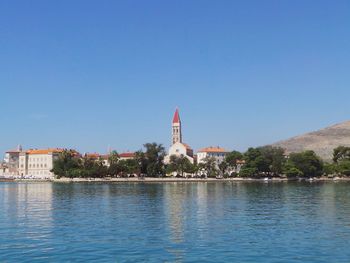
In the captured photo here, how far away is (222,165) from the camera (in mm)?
160125

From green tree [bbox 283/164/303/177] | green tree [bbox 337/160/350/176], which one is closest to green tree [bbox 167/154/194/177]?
green tree [bbox 283/164/303/177]

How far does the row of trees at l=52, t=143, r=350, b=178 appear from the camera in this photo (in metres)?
147

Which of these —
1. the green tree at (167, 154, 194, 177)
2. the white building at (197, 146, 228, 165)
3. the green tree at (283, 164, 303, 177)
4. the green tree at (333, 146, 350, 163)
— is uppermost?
the white building at (197, 146, 228, 165)

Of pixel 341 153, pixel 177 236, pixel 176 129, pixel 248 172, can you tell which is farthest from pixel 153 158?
pixel 177 236

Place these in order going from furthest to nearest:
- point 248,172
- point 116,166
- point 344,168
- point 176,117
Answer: point 176,117, point 116,166, point 344,168, point 248,172

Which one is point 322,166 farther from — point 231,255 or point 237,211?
point 231,255

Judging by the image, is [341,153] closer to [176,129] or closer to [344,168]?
[344,168]

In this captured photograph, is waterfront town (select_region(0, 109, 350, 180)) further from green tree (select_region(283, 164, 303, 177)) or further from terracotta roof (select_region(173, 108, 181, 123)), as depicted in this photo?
terracotta roof (select_region(173, 108, 181, 123))

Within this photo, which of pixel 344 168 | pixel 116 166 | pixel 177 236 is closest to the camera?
pixel 177 236

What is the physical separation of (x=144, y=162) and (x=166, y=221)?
117 metres

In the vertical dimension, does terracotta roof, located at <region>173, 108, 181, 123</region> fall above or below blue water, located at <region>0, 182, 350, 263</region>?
above

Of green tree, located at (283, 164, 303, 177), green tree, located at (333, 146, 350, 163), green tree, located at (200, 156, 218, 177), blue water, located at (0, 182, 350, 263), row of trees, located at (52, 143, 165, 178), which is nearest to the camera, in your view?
blue water, located at (0, 182, 350, 263)

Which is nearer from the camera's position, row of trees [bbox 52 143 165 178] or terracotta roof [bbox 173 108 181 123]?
row of trees [bbox 52 143 165 178]

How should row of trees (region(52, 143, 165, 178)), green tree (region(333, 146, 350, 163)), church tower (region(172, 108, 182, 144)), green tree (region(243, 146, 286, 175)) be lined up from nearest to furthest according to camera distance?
1. green tree (region(243, 146, 286, 175))
2. row of trees (region(52, 143, 165, 178))
3. green tree (region(333, 146, 350, 163))
4. church tower (region(172, 108, 182, 144))
